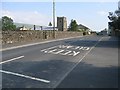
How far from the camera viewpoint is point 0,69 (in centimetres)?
1218

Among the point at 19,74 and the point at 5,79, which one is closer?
the point at 5,79

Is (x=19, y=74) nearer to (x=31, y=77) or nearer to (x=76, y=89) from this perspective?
(x=31, y=77)

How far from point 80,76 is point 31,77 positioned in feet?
6.14

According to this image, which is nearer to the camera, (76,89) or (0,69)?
(76,89)

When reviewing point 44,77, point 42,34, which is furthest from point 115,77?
point 42,34

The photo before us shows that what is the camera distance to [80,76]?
35.7ft

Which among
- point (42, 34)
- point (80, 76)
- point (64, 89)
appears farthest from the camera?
point (42, 34)

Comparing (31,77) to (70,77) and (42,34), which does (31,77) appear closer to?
(70,77)

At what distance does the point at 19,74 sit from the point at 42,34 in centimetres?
3797

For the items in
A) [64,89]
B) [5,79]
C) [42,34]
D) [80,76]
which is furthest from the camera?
[42,34]

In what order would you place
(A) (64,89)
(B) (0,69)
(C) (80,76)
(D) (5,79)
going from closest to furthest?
(A) (64,89), (D) (5,79), (C) (80,76), (B) (0,69)

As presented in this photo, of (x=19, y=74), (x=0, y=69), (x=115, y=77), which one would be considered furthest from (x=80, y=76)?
(x=0, y=69)

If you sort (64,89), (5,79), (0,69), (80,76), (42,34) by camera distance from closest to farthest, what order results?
(64,89) < (5,79) < (80,76) < (0,69) < (42,34)

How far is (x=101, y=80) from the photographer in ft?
33.2
